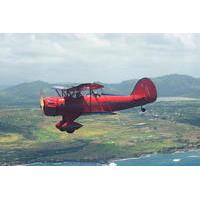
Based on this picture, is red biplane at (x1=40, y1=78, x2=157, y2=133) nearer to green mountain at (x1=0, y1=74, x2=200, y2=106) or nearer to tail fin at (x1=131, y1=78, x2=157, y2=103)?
tail fin at (x1=131, y1=78, x2=157, y2=103)

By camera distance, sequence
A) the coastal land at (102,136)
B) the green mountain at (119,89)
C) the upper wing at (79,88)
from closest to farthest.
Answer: the upper wing at (79,88) → the green mountain at (119,89) → the coastal land at (102,136)

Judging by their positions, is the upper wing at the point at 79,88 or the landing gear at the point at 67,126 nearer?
the upper wing at the point at 79,88

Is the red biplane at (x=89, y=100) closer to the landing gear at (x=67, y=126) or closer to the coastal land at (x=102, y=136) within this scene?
the landing gear at (x=67, y=126)

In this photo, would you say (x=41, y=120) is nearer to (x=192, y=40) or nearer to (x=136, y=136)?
(x=136, y=136)

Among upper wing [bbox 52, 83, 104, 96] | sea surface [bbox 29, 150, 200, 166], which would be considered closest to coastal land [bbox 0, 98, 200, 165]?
sea surface [bbox 29, 150, 200, 166]

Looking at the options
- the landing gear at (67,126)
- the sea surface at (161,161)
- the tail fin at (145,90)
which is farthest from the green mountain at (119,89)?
the sea surface at (161,161)

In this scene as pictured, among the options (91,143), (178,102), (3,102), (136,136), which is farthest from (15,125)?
(178,102)
